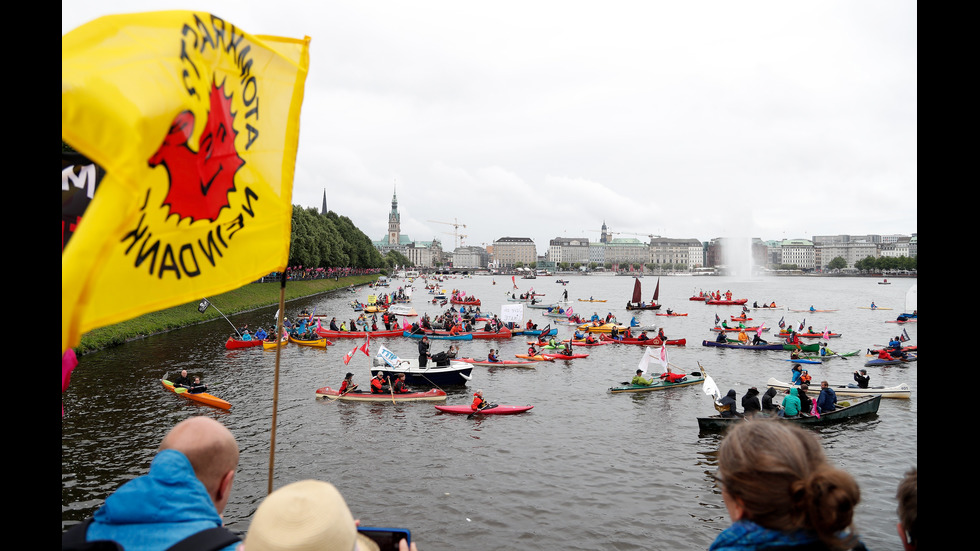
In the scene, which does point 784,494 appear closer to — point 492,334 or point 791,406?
point 791,406

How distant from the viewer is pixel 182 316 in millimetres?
47875

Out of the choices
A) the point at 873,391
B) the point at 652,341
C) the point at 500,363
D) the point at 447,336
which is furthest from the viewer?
the point at 447,336

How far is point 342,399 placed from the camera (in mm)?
24438

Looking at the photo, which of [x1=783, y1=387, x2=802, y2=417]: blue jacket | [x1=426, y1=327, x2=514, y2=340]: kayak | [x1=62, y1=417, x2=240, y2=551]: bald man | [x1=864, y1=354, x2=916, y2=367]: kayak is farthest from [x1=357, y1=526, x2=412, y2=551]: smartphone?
[x1=426, y1=327, x2=514, y2=340]: kayak

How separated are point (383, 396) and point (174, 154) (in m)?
21.7

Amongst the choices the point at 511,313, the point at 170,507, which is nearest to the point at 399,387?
the point at 511,313

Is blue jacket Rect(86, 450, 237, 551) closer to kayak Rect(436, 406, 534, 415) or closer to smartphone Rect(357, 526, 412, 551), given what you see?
smartphone Rect(357, 526, 412, 551)

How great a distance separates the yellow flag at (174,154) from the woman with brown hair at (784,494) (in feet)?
10.9

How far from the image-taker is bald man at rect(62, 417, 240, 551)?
273 centimetres

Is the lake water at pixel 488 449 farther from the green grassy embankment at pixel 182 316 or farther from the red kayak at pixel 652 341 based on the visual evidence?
the red kayak at pixel 652 341

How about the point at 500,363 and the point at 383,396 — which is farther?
the point at 500,363

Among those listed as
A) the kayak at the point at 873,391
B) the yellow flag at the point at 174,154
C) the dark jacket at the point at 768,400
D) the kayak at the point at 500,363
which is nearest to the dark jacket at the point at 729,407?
the dark jacket at the point at 768,400

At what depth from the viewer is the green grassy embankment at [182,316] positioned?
115ft
